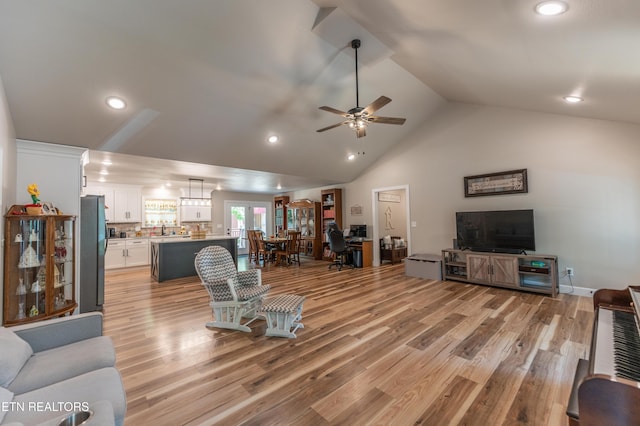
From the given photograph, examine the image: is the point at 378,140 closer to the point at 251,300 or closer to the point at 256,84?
the point at 256,84

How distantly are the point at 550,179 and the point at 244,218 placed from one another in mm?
8977

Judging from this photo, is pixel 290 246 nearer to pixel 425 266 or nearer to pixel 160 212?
pixel 425 266

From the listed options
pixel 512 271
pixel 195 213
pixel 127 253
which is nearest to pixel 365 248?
pixel 512 271

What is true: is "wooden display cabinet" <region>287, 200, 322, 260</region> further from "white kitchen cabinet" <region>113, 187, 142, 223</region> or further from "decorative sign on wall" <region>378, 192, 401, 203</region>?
"white kitchen cabinet" <region>113, 187, 142, 223</region>

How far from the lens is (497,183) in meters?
5.17

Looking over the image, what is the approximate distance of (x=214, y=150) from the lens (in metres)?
4.76

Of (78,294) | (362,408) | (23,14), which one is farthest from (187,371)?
(23,14)

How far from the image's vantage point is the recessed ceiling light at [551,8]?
5.64 ft

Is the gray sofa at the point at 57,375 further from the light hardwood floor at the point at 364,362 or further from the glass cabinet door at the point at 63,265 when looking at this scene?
the glass cabinet door at the point at 63,265

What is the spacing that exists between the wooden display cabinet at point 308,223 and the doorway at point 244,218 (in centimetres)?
169

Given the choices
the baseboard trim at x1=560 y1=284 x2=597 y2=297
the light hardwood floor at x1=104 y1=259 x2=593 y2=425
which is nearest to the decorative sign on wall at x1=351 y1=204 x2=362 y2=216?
the light hardwood floor at x1=104 y1=259 x2=593 y2=425

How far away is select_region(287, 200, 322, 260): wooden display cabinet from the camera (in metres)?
8.73

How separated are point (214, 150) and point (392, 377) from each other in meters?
4.33

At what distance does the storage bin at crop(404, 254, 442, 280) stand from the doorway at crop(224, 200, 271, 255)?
6.39 metres
